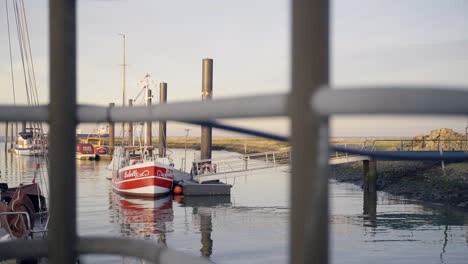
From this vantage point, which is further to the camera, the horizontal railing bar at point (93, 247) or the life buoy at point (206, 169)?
the life buoy at point (206, 169)

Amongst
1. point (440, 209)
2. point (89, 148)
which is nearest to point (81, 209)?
point (440, 209)

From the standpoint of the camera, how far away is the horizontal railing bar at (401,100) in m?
0.69

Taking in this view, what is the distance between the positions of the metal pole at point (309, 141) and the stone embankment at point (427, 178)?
18.8m

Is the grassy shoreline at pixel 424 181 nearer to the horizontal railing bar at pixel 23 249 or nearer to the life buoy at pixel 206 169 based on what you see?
the life buoy at pixel 206 169

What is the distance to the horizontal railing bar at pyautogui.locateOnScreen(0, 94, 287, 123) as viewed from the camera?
2.96 feet

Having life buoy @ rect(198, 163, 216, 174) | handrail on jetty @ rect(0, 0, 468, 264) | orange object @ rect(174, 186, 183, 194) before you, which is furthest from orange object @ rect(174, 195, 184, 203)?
handrail on jetty @ rect(0, 0, 468, 264)

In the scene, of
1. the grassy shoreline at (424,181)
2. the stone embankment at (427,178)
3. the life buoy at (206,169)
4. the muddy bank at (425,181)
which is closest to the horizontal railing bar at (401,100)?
the grassy shoreline at (424,181)

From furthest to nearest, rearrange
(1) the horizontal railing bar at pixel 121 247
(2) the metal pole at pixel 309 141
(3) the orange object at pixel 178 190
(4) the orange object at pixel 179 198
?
1. (3) the orange object at pixel 178 190
2. (4) the orange object at pixel 179 198
3. (1) the horizontal railing bar at pixel 121 247
4. (2) the metal pole at pixel 309 141

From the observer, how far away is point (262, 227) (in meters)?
16.2

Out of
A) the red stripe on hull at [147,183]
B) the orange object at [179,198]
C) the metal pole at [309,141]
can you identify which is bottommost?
the orange object at [179,198]

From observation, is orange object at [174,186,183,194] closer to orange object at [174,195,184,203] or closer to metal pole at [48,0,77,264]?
orange object at [174,195,184,203]

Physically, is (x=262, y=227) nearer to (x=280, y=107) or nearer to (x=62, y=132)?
(x=62, y=132)

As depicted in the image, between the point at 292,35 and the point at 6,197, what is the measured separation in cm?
1330

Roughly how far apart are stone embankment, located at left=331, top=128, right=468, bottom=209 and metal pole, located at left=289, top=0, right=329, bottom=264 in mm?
18761
